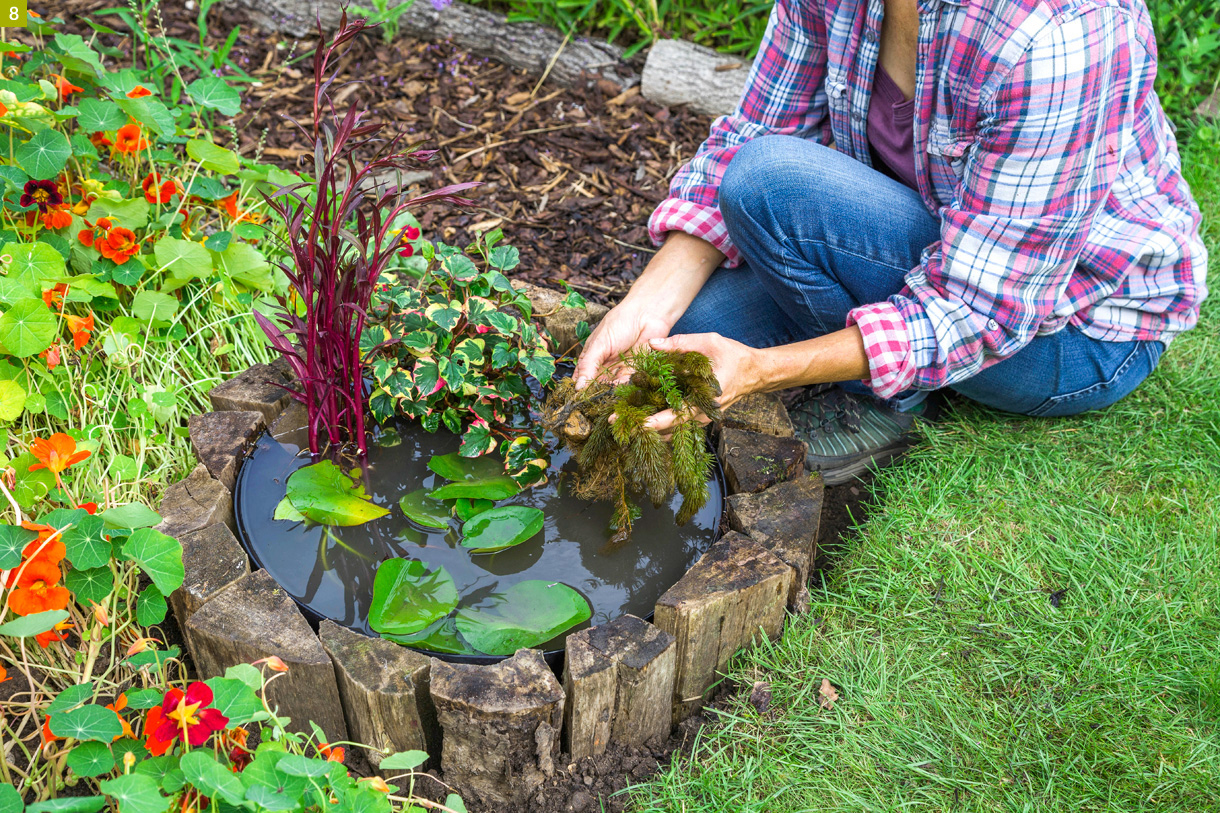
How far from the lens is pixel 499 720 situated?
1357mm

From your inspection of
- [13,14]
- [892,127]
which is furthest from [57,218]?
[892,127]

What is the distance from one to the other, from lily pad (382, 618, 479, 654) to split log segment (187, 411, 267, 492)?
0.49m

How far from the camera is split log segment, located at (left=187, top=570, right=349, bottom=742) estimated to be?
1386mm

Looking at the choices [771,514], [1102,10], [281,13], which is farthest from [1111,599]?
[281,13]

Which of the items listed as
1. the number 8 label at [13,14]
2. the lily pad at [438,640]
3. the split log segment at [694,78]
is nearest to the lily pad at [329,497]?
the lily pad at [438,640]

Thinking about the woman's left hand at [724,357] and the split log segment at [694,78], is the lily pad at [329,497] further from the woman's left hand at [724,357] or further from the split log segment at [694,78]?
the split log segment at [694,78]

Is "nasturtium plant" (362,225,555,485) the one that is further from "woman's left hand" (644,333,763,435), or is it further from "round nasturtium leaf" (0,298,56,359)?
"round nasturtium leaf" (0,298,56,359)

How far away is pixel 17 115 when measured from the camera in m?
1.86

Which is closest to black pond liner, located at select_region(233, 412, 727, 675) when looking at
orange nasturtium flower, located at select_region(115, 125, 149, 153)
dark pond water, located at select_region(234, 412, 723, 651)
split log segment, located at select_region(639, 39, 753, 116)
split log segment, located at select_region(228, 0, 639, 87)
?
dark pond water, located at select_region(234, 412, 723, 651)

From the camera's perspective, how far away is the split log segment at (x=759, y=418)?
6.30ft

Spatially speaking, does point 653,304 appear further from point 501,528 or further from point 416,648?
point 416,648

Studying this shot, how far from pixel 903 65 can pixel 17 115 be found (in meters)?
1.97

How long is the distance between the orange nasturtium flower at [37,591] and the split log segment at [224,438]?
38 centimetres

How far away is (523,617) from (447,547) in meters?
0.23
